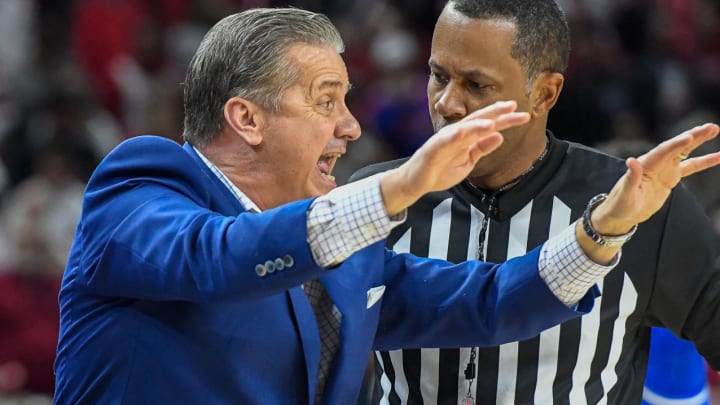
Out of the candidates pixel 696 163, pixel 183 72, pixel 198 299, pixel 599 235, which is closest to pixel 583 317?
pixel 599 235

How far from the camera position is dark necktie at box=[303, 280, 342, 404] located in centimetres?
280

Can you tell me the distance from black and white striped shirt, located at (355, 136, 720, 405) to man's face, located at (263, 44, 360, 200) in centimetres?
56

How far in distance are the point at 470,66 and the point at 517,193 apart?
0.38 m

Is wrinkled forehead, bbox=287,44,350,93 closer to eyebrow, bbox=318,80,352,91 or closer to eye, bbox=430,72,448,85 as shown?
eyebrow, bbox=318,80,352,91

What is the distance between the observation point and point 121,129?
8.81 meters

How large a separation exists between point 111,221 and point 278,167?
1.47 ft

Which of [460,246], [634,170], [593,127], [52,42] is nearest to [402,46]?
[593,127]

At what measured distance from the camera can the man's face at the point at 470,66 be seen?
3059 mm

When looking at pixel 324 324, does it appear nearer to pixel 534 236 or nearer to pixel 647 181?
pixel 534 236

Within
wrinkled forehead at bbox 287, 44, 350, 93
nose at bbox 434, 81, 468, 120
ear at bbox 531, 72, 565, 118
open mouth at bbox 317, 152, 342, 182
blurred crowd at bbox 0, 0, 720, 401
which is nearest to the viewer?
wrinkled forehead at bbox 287, 44, 350, 93

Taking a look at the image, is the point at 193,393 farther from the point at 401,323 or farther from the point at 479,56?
the point at 479,56

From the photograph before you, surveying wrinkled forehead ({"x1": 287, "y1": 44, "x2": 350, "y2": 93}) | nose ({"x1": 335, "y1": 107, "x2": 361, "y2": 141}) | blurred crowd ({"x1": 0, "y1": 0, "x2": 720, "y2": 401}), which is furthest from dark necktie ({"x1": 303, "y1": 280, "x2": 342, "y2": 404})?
blurred crowd ({"x1": 0, "y1": 0, "x2": 720, "y2": 401})

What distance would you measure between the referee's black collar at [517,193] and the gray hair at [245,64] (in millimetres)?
627

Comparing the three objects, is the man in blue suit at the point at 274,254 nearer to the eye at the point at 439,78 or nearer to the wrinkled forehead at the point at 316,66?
the wrinkled forehead at the point at 316,66
